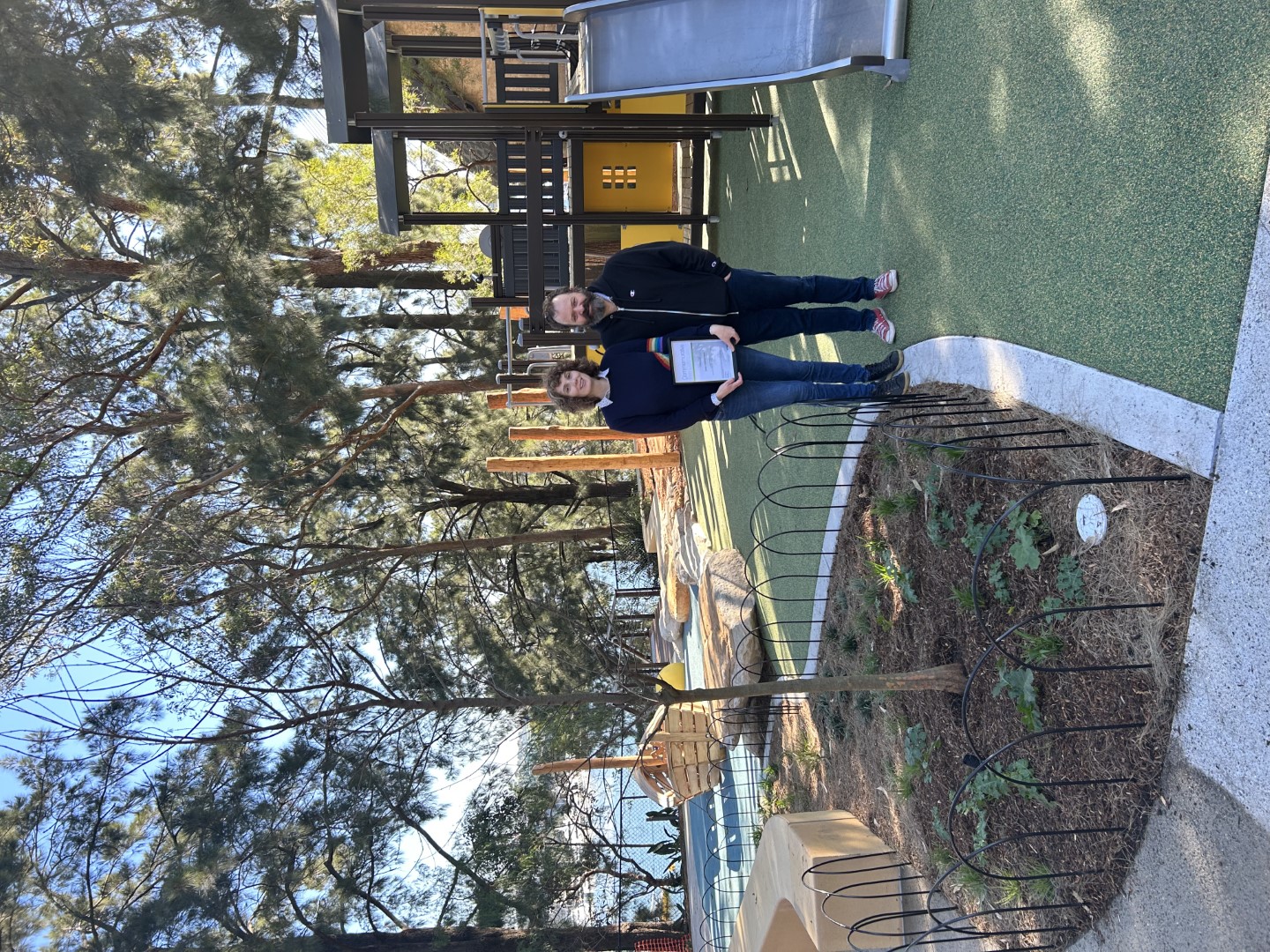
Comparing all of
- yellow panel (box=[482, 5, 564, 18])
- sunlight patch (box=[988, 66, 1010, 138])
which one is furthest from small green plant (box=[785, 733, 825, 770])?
yellow panel (box=[482, 5, 564, 18])

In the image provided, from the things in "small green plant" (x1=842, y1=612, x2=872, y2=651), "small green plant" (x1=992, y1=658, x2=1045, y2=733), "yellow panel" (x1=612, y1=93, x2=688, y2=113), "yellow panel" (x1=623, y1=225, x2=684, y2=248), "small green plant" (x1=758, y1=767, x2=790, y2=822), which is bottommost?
"small green plant" (x1=758, y1=767, x2=790, y2=822)

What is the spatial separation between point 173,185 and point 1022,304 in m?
6.64

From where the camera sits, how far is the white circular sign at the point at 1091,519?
9.78 feet

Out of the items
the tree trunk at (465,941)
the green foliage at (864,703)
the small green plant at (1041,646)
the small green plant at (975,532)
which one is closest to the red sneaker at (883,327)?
the small green plant at (975,532)

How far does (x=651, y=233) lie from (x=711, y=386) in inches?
179

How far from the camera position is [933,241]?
4.34 m

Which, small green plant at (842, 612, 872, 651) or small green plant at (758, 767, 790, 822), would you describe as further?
small green plant at (758, 767, 790, 822)

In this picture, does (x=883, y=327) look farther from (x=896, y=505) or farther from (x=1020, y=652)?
A: (x=1020, y=652)

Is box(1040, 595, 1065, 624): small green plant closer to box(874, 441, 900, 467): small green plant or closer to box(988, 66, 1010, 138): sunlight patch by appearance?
box(874, 441, 900, 467): small green plant

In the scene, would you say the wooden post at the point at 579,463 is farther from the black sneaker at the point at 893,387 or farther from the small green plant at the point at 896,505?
the black sneaker at the point at 893,387

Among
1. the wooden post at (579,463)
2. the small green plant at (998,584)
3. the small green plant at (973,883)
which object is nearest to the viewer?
the small green plant at (998,584)

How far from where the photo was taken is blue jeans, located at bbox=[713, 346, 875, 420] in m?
4.57

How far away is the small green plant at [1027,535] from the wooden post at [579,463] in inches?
265

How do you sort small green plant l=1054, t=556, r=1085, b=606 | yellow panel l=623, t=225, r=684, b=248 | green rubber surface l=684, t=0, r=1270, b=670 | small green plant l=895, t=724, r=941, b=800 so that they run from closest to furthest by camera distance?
1. green rubber surface l=684, t=0, r=1270, b=670
2. small green plant l=1054, t=556, r=1085, b=606
3. small green plant l=895, t=724, r=941, b=800
4. yellow panel l=623, t=225, r=684, b=248
